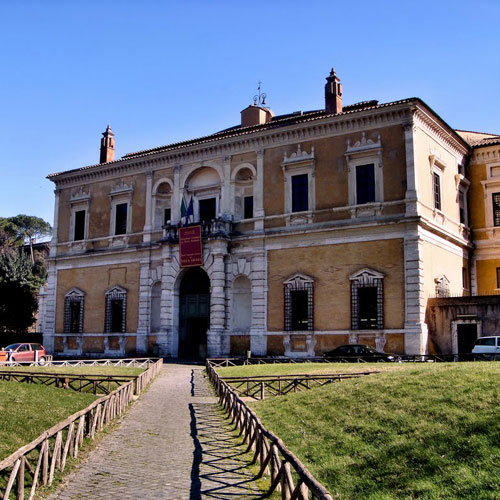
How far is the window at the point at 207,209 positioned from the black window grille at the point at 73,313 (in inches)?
420

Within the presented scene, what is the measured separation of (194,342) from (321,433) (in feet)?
83.0

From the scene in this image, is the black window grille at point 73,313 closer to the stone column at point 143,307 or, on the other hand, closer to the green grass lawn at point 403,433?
the stone column at point 143,307

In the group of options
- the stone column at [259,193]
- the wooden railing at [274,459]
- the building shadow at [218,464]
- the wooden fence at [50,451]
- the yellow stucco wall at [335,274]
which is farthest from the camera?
the stone column at [259,193]

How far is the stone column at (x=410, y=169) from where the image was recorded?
30562mm

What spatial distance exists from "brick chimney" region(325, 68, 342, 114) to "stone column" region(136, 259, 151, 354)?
14.6m

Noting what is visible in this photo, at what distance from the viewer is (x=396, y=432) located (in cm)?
1142

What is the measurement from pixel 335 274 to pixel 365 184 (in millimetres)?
4948

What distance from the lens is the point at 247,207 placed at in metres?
37.0

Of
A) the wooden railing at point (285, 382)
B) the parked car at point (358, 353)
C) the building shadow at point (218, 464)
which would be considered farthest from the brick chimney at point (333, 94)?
the building shadow at point (218, 464)

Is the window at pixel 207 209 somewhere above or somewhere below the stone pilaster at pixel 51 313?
above

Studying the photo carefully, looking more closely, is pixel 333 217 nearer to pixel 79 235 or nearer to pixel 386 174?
pixel 386 174

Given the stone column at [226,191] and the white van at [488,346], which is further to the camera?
the stone column at [226,191]

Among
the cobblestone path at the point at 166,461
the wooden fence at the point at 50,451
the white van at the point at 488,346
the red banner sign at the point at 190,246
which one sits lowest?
the cobblestone path at the point at 166,461

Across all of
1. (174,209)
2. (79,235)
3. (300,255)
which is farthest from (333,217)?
(79,235)
